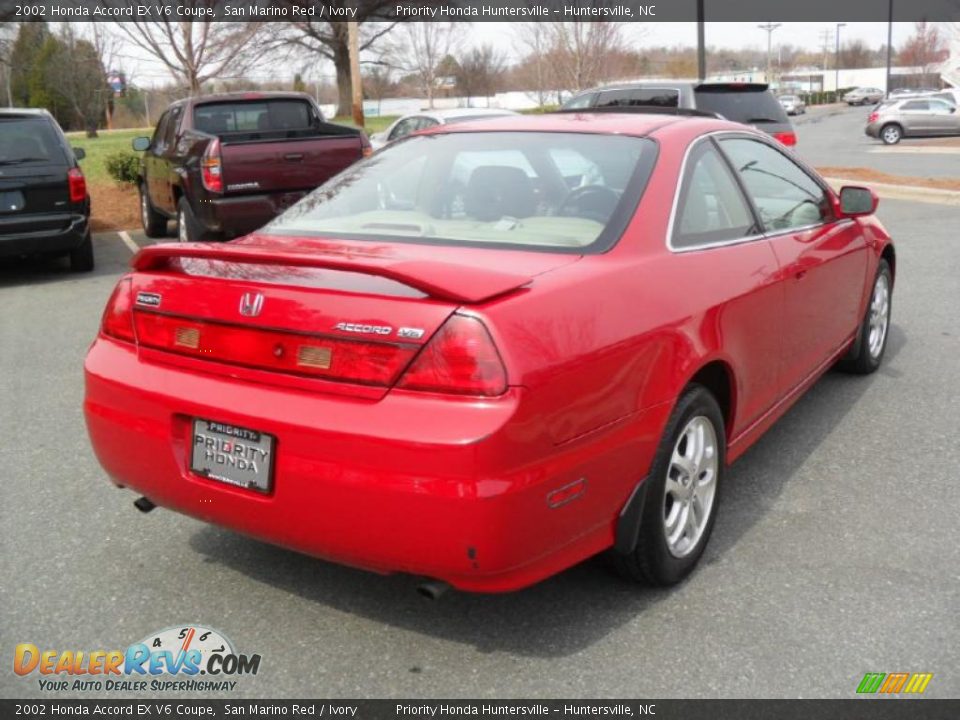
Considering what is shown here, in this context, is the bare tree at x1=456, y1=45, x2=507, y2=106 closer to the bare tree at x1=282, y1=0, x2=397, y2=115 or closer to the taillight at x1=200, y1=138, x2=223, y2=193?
the bare tree at x1=282, y1=0, x2=397, y2=115

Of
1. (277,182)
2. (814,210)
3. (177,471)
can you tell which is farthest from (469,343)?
(277,182)

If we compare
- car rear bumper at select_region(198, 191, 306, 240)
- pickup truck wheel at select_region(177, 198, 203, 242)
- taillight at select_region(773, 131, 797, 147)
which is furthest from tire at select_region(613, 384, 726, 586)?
taillight at select_region(773, 131, 797, 147)

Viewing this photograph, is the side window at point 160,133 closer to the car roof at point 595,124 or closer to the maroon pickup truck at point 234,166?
the maroon pickup truck at point 234,166

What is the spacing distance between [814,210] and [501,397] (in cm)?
283

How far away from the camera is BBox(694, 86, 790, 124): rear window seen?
12.1 meters

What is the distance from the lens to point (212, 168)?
9469 mm

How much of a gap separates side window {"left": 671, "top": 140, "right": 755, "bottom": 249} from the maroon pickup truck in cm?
→ 629

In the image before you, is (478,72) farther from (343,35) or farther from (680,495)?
(680,495)

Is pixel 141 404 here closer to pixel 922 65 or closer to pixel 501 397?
pixel 501 397

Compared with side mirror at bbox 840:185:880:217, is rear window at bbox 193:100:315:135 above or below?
above

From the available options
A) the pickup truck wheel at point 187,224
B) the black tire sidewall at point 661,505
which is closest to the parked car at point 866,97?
the pickup truck wheel at point 187,224

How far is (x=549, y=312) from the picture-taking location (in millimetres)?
2738

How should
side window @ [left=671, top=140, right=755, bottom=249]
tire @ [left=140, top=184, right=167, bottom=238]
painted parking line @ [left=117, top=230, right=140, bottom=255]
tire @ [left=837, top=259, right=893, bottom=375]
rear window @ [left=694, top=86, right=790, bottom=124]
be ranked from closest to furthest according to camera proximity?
side window @ [left=671, top=140, right=755, bottom=249] → tire @ [left=837, top=259, right=893, bottom=375] → rear window @ [left=694, top=86, right=790, bottom=124] → painted parking line @ [left=117, top=230, right=140, bottom=255] → tire @ [left=140, top=184, right=167, bottom=238]
